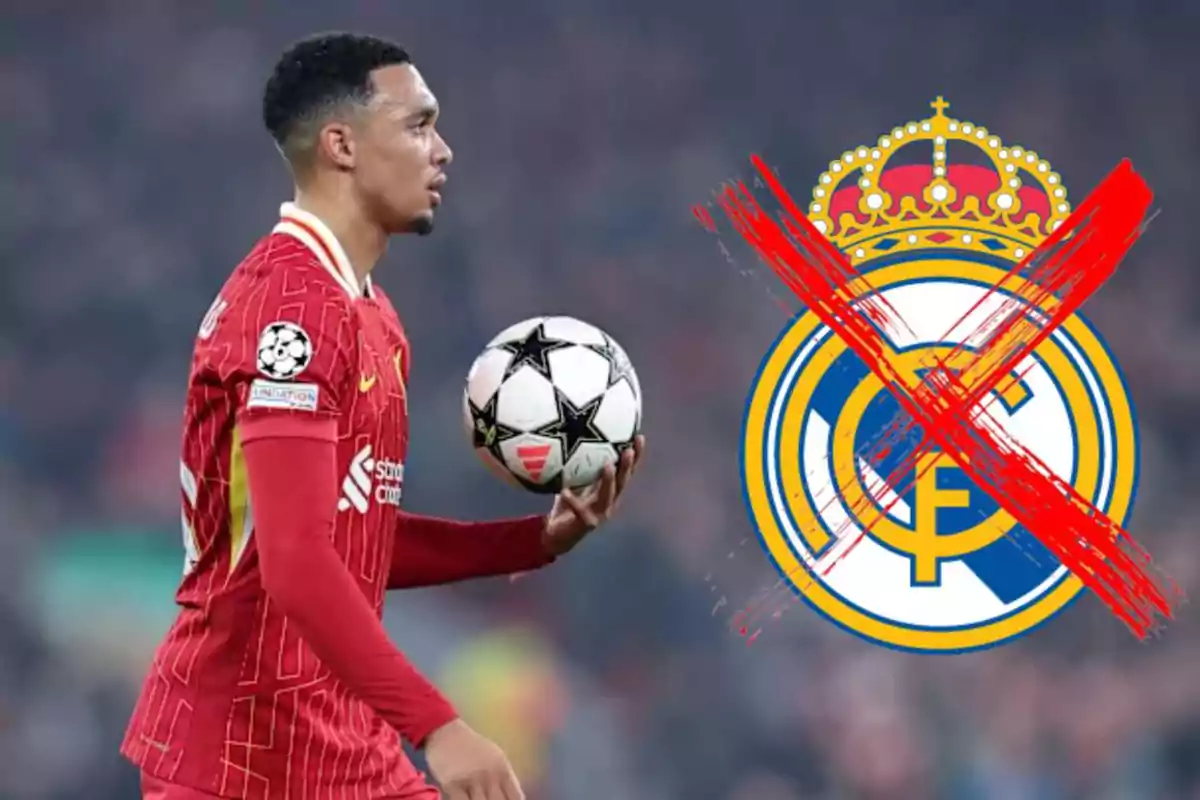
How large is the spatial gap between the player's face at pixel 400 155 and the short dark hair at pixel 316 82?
3 cm

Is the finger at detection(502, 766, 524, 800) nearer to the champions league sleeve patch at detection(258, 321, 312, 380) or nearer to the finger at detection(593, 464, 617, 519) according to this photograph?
the champions league sleeve patch at detection(258, 321, 312, 380)

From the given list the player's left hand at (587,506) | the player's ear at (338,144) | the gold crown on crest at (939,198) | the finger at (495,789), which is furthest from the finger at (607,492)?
the gold crown on crest at (939,198)

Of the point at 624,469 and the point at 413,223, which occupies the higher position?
the point at 413,223

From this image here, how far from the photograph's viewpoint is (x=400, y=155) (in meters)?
2.24

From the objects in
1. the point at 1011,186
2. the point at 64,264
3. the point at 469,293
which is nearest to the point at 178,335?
the point at 64,264

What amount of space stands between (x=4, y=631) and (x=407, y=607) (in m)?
1.02

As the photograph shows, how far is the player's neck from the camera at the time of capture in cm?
220

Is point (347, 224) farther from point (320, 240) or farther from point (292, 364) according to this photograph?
point (292, 364)

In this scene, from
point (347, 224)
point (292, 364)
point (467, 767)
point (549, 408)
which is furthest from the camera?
point (549, 408)

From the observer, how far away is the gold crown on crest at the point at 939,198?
4.14 m

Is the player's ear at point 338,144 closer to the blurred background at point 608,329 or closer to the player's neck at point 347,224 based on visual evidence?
the player's neck at point 347,224

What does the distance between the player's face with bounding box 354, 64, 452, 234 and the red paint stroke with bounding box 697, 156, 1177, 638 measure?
1879mm

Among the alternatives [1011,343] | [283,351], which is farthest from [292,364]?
[1011,343]

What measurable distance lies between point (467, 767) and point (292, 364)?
50 centimetres
